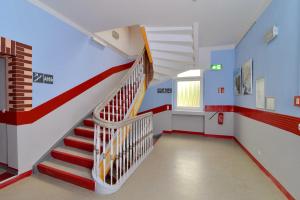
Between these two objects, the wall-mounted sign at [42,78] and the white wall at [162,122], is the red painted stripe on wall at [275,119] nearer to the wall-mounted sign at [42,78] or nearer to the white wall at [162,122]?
the white wall at [162,122]

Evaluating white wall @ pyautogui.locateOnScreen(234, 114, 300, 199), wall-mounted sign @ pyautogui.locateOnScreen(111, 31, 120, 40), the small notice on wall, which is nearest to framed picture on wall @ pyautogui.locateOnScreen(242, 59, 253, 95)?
the small notice on wall

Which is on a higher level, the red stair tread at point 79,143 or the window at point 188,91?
the window at point 188,91

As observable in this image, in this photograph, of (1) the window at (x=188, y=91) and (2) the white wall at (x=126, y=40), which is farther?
→ (1) the window at (x=188, y=91)

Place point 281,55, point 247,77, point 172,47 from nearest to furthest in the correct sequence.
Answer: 1. point 281,55
2. point 247,77
3. point 172,47

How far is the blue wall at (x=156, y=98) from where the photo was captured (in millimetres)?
5945

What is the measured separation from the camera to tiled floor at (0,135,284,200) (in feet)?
6.90

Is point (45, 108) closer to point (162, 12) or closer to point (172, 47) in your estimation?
point (162, 12)

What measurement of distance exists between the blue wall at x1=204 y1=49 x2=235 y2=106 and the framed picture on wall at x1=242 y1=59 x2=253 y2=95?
1.14 m

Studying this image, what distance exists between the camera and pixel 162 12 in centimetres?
283

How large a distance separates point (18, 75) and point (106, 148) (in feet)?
6.01

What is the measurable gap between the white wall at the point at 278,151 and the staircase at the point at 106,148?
2260 millimetres

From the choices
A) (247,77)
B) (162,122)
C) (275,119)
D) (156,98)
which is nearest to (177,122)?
(162,122)

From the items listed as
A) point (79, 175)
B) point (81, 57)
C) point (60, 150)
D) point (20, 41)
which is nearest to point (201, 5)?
point (81, 57)

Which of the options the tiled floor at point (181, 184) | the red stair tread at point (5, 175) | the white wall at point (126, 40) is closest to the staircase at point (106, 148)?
the tiled floor at point (181, 184)
